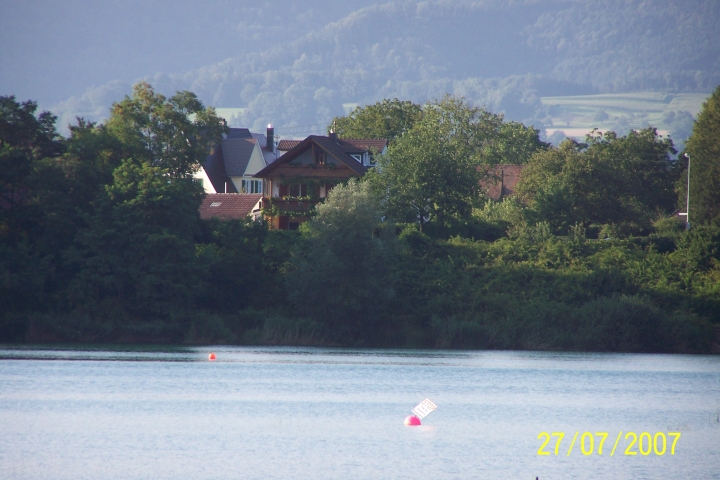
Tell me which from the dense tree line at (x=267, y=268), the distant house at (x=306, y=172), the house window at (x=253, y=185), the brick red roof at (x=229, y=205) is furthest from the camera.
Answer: the house window at (x=253, y=185)

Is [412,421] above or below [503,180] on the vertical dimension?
below

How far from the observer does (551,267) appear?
62.5 metres

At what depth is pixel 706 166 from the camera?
74.5m

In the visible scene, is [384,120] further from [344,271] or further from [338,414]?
[338,414]

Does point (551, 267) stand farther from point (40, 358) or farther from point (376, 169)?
point (40, 358)

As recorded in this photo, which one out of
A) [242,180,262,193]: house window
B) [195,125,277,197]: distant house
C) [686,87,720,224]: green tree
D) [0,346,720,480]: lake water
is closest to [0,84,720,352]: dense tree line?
[0,346,720,480]: lake water

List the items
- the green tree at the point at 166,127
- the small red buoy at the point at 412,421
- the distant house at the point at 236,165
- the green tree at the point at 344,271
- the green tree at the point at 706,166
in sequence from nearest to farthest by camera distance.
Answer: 1. the small red buoy at the point at 412,421
2. the green tree at the point at 344,271
3. the green tree at the point at 166,127
4. the green tree at the point at 706,166
5. the distant house at the point at 236,165

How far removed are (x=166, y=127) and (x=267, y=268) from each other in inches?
495

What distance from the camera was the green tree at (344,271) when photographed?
54.0 m

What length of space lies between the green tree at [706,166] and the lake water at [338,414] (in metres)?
27.3

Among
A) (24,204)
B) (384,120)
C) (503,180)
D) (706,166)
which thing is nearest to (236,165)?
(384,120)
